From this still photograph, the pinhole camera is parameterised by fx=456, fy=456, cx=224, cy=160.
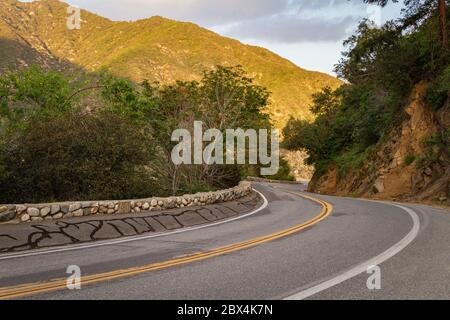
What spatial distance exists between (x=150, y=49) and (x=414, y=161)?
118 m

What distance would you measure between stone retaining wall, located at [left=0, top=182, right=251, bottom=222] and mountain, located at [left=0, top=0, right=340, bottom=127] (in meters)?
92.1

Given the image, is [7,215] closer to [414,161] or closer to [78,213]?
[78,213]

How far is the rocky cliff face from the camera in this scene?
23.7 meters

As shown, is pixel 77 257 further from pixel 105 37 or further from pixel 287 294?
pixel 105 37

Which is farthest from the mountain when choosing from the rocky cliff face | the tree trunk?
the tree trunk

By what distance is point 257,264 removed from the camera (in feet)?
25.5

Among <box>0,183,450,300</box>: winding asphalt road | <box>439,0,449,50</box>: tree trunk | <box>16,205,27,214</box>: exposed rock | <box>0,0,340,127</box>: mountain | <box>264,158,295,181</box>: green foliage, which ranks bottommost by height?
<box>264,158,295,181</box>: green foliage

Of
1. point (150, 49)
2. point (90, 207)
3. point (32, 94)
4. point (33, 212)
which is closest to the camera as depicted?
point (33, 212)

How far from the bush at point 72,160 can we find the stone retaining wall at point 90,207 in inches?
61.0

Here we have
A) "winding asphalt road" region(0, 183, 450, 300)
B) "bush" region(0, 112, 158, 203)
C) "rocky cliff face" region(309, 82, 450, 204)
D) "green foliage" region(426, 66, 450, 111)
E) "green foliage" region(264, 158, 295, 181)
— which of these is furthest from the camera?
"green foliage" region(264, 158, 295, 181)

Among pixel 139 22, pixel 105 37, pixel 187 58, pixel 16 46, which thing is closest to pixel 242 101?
pixel 16 46

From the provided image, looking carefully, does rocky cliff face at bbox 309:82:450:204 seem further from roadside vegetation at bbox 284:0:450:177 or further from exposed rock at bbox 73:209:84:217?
exposed rock at bbox 73:209:84:217

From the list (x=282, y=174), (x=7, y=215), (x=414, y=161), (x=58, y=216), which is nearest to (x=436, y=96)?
(x=414, y=161)

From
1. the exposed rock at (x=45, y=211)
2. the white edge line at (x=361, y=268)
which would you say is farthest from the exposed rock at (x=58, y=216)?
the white edge line at (x=361, y=268)
